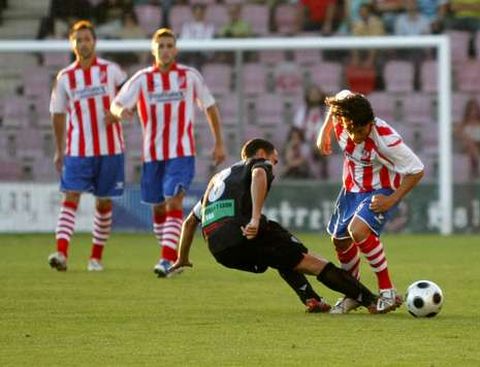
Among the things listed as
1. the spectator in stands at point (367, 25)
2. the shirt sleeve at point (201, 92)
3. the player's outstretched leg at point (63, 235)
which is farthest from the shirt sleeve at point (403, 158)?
the spectator in stands at point (367, 25)

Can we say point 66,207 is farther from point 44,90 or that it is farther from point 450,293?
point 44,90

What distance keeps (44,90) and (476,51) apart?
6.03 meters

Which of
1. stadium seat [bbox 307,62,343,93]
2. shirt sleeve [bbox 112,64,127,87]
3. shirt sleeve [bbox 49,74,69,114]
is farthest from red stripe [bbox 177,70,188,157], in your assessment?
stadium seat [bbox 307,62,343,93]

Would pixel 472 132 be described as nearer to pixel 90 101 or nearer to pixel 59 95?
pixel 90 101

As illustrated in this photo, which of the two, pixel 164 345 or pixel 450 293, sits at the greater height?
pixel 164 345

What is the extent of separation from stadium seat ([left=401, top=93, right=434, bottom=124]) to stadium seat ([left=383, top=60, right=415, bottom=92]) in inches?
5.2

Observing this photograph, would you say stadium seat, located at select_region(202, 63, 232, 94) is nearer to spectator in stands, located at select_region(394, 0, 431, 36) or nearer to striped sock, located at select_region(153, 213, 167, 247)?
spectator in stands, located at select_region(394, 0, 431, 36)

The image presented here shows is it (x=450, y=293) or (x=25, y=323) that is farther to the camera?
(x=450, y=293)

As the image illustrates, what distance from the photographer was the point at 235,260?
418 inches

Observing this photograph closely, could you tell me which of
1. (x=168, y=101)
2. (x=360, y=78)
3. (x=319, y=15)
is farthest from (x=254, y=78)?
(x=168, y=101)

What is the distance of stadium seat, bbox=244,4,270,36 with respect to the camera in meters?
23.1

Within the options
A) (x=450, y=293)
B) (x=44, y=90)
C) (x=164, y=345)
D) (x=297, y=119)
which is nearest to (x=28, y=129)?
(x=44, y=90)

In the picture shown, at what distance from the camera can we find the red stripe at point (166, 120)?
14531mm

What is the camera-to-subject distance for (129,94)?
47.3ft
